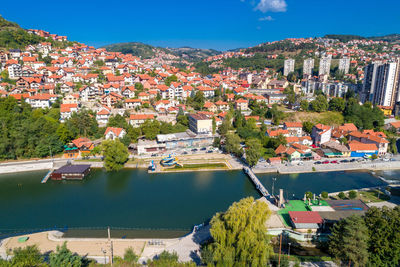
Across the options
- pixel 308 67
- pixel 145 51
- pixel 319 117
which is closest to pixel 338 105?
pixel 319 117

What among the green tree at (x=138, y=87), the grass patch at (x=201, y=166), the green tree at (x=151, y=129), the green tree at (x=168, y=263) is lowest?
the grass patch at (x=201, y=166)

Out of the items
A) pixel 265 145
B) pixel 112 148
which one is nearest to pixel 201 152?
pixel 265 145

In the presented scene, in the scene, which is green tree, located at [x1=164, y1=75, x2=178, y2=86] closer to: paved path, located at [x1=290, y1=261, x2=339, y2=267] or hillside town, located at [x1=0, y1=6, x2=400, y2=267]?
hillside town, located at [x1=0, y1=6, x2=400, y2=267]

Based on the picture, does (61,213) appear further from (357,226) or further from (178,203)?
(357,226)

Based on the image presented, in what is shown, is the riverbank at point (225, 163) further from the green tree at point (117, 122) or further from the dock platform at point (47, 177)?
the green tree at point (117, 122)

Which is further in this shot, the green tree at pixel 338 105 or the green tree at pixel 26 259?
the green tree at pixel 338 105

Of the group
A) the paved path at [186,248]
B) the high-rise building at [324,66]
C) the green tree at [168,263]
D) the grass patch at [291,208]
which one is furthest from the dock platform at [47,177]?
the high-rise building at [324,66]
